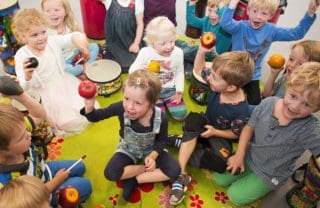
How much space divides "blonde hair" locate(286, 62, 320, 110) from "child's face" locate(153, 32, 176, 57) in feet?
2.20

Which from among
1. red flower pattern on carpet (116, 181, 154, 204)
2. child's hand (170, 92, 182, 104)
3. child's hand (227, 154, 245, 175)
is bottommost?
red flower pattern on carpet (116, 181, 154, 204)

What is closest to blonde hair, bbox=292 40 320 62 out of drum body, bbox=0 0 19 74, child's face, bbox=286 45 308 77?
child's face, bbox=286 45 308 77

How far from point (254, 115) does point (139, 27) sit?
1018 mm

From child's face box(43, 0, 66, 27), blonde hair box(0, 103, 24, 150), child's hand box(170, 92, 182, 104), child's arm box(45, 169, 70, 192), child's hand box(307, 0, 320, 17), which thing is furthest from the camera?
child's hand box(170, 92, 182, 104)

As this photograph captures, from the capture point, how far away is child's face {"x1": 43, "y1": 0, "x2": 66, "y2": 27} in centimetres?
173

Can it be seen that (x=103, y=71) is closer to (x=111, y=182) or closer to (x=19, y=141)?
(x=111, y=182)

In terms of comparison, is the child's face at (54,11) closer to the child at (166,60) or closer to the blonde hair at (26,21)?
the blonde hair at (26,21)

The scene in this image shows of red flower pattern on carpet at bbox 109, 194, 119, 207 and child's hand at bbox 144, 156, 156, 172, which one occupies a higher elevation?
child's hand at bbox 144, 156, 156, 172

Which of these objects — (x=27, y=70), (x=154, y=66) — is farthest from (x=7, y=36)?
(x=154, y=66)

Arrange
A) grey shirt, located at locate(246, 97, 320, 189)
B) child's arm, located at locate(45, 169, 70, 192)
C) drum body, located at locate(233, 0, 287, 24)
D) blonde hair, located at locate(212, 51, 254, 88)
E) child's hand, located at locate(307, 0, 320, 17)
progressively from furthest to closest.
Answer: drum body, located at locate(233, 0, 287, 24), child's hand, located at locate(307, 0, 320, 17), blonde hair, located at locate(212, 51, 254, 88), grey shirt, located at locate(246, 97, 320, 189), child's arm, located at locate(45, 169, 70, 192)

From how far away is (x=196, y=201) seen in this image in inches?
59.4

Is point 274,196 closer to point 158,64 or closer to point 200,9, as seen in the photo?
point 158,64

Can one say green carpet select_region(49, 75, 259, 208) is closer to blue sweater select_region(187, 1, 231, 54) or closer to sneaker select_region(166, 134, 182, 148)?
sneaker select_region(166, 134, 182, 148)

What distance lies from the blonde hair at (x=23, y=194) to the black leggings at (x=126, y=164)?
0.56 meters
